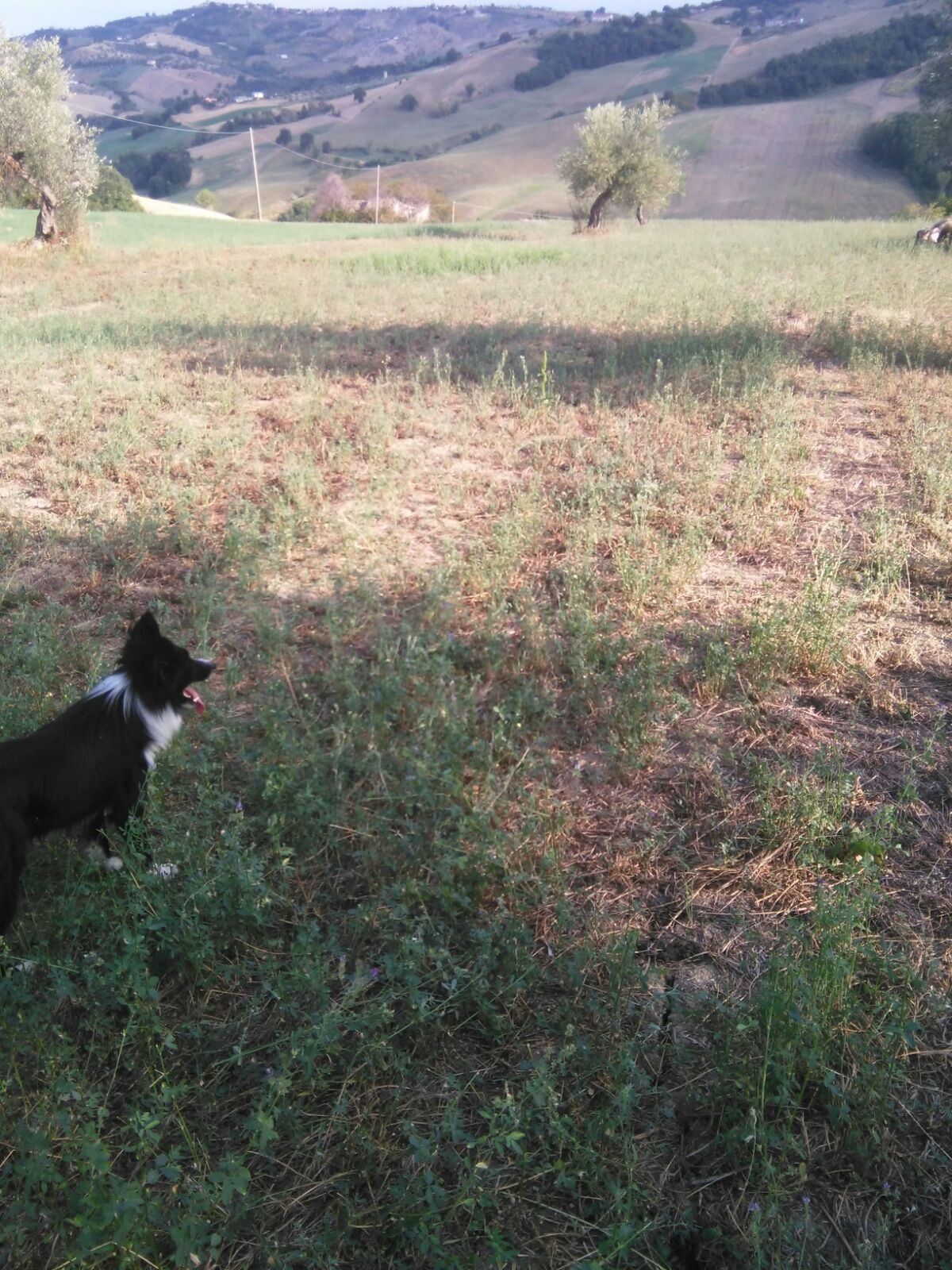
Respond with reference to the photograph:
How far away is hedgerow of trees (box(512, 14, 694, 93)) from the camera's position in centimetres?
14238

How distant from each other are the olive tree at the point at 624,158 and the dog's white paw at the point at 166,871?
40951mm

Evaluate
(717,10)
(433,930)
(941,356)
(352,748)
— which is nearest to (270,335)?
(941,356)

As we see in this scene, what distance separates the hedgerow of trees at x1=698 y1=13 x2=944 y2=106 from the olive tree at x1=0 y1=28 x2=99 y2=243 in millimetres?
106571

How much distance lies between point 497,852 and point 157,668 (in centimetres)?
158

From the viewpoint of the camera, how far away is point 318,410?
8906mm

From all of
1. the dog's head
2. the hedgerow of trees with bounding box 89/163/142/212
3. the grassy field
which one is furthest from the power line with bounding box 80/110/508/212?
the dog's head

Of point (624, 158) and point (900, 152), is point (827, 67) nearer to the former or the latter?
point (900, 152)

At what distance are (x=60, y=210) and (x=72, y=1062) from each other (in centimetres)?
2731

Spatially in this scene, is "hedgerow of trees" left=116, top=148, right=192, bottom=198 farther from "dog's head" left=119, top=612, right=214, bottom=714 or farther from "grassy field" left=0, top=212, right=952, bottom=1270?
"dog's head" left=119, top=612, right=214, bottom=714

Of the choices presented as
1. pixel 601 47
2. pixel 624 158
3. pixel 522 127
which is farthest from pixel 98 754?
pixel 601 47

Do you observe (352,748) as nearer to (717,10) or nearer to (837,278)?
(837,278)

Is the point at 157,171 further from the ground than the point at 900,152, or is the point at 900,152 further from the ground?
the point at 157,171

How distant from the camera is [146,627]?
3297mm

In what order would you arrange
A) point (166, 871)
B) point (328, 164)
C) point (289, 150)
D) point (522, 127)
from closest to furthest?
1. point (166, 871)
2. point (328, 164)
3. point (289, 150)
4. point (522, 127)
